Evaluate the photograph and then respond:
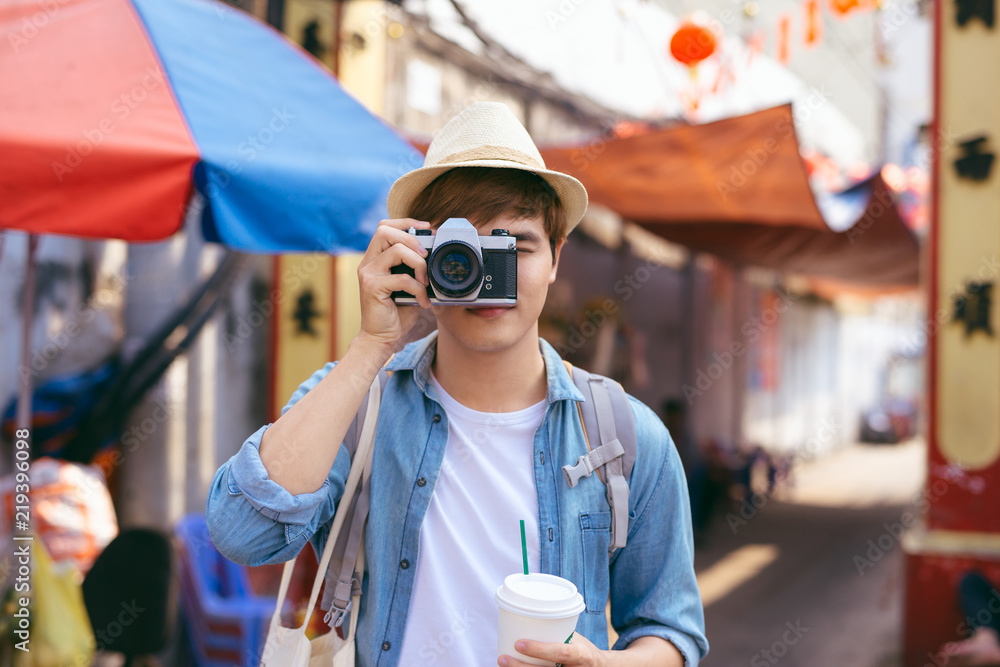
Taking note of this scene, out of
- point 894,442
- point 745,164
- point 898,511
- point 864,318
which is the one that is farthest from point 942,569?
point 864,318

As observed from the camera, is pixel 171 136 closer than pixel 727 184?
Yes

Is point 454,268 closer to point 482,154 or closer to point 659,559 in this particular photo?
point 482,154

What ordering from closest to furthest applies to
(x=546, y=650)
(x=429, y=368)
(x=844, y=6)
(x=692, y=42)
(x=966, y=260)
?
(x=546, y=650), (x=429, y=368), (x=966, y=260), (x=692, y=42), (x=844, y=6)

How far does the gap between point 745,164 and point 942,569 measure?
2.47 m

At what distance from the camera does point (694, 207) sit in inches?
179

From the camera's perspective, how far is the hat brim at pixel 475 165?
1316 mm

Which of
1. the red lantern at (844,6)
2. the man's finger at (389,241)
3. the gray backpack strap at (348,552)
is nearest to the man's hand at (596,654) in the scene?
the gray backpack strap at (348,552)

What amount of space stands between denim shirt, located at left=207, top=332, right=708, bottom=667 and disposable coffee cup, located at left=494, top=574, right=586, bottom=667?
7.0 inches

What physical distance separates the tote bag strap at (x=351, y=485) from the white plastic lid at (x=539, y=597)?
33cm

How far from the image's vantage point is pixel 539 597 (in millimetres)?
1072

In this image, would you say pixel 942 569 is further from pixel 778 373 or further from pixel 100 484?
pixel 778 373

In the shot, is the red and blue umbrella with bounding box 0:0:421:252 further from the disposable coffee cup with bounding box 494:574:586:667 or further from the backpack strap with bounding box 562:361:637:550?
the disposable coffee cup with bounding box 494:574:586:667

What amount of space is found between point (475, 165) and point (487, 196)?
0.06 metres

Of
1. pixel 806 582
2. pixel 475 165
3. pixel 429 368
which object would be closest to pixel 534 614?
pixel 429 368
